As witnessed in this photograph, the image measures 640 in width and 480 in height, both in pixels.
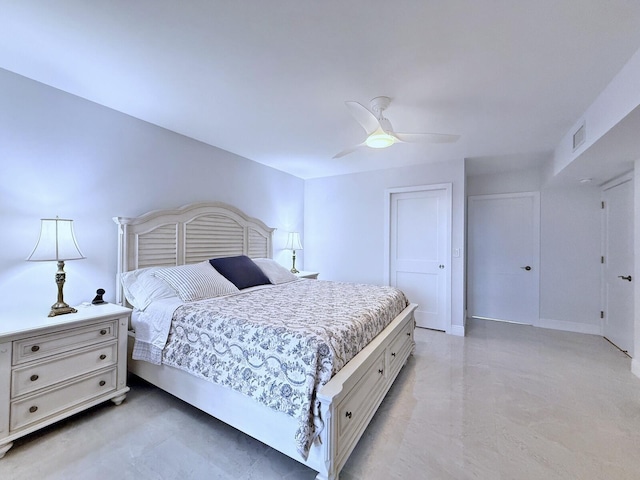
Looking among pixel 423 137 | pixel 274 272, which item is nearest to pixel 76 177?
pixel 274 272

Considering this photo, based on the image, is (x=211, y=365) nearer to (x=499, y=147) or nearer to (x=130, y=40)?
(x=130, y=40)

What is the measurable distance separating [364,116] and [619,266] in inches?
146

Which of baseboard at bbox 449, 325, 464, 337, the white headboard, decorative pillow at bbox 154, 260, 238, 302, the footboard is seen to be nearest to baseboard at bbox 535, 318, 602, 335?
baseboard at bbox 449, 325, 464, 337

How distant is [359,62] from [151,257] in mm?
2571

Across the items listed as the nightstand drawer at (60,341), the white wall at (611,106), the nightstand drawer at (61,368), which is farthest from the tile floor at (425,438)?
the white wall at (611,106)

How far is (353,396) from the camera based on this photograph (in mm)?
1573

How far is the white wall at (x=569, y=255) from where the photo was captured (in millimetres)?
3807

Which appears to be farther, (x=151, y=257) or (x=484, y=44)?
(x=151, y=257)

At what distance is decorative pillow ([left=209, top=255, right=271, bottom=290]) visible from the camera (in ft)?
9.43

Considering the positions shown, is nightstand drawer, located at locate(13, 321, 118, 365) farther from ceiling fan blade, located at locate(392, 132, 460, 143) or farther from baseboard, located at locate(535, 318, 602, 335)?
baseboard, located at locate(535, 318, 602, 335)

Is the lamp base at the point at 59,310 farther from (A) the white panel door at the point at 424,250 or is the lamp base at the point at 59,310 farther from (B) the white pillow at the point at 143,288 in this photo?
(A) the white panel door at the point at 424,250

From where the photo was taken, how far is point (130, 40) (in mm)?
1623

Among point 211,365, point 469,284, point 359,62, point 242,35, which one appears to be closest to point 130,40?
point 242,35

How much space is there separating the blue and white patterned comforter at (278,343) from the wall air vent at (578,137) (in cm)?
228
